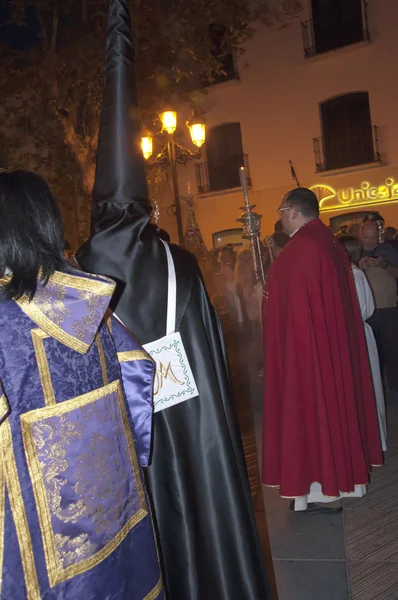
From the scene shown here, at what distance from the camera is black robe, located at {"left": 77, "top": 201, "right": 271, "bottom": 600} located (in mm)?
1983

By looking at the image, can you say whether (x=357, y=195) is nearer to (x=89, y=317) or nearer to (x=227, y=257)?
(x=227, y=257)

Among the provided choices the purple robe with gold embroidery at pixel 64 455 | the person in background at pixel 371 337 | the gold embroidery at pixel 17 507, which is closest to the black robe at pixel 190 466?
the purple robe with gold embroidery at pixel 64 455

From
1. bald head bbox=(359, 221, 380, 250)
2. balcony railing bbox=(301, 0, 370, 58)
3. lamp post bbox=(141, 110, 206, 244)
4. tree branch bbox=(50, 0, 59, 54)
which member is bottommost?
bald head bbox=(359, 221, 380, 250)

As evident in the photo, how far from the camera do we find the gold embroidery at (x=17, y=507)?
1.44 metres

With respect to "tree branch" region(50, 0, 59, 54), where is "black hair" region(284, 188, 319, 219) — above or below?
below


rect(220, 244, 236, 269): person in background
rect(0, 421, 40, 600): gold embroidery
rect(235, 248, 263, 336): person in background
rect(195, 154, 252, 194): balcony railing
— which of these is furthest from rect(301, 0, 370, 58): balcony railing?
rect(0, 421, 40, 600): gold embroidery

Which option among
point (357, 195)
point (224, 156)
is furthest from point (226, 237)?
point (357, 195)

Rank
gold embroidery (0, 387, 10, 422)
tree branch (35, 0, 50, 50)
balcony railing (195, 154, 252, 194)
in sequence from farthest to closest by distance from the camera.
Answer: balcony railing (195, 154, 252, 194) < tree branch (35, 0, 50, 50) < gold embroidery (0, 387, 10, 422)

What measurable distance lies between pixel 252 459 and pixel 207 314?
3.10m

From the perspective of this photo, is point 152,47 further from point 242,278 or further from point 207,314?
point 207,314

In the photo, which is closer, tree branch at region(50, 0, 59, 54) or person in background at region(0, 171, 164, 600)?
person in background at region(0, 171, 164, 600)

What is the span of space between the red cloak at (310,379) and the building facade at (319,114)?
12.9 m

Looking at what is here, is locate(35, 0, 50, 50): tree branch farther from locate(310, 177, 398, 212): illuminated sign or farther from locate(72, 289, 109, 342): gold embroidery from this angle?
locate(310, 177, 398, 212): illuminated sign

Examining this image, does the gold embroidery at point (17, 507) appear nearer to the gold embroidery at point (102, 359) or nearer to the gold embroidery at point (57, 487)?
the gold embroidery at point (57, 487)
